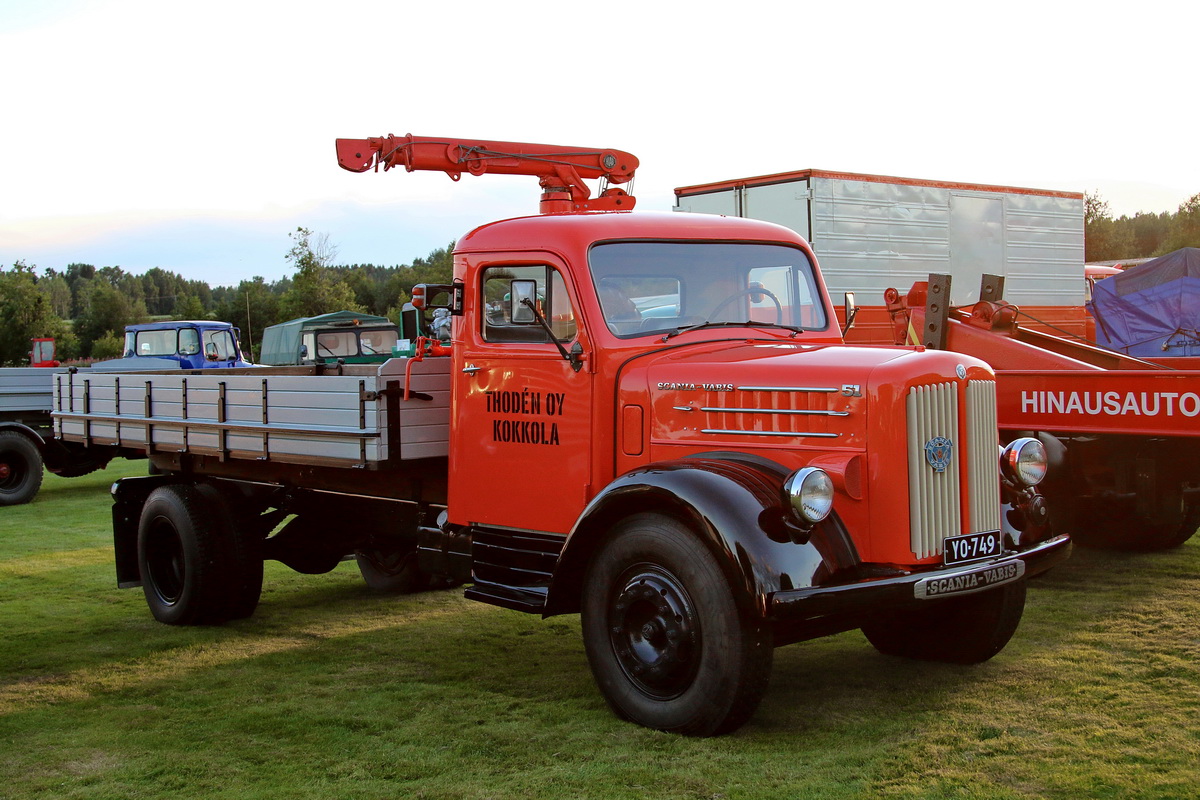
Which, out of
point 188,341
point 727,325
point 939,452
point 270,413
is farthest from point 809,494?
point 188,341

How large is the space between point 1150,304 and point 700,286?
13895 millimetres

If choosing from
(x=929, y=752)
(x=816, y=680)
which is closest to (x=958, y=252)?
(x=816, y=680)

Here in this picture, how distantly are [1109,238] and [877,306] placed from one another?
44034 millimetres

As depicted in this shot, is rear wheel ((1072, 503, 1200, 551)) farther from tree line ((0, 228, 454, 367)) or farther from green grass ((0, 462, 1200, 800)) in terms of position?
tree line ((0, 228, 454, 367))

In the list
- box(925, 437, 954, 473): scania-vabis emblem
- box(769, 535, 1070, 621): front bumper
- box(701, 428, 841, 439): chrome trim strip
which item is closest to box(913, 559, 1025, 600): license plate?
box(769, 535, 1070, 621): front bumper

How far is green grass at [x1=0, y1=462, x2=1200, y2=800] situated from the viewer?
4.03 m

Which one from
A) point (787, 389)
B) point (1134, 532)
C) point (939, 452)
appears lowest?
point (1134, 532)

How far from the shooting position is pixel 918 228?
11.9 m

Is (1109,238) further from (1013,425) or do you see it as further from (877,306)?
(1013,425)

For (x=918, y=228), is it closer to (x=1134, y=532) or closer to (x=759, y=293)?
(x=1134, y=532)

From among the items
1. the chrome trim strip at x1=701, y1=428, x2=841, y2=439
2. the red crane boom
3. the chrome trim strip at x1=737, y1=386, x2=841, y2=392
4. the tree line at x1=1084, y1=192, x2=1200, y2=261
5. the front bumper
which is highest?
the tree line at x1=1084, y1=192, x2=1200, y2=261

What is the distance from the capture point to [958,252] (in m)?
12.4

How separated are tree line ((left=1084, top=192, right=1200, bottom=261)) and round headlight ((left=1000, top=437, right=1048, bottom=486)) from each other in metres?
43.0

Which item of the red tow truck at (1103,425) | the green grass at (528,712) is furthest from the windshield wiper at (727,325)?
the red tow truck at (1103,425)
